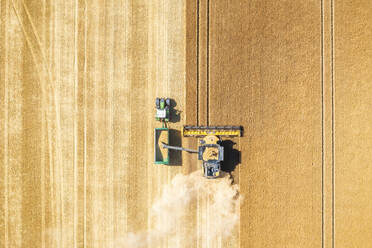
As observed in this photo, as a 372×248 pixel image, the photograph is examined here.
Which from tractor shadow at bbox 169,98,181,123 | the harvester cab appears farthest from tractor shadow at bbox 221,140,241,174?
tractor shadow at bbox 169,98,181,123

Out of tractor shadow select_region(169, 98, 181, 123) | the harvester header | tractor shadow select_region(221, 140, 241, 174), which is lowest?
tractor shadow select_region(221, 140, 241, 174)

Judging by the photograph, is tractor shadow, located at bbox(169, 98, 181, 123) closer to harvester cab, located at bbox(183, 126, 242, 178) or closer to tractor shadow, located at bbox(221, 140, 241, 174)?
harvester cab, located at bbox(183, 126, 242, 178)

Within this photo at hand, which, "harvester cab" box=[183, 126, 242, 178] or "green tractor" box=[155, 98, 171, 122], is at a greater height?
"green tractor" box=[155, 98, 171, 122]

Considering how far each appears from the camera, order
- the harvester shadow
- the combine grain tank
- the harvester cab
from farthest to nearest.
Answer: the harvester shadow → the combine grain tank → the harvester cab

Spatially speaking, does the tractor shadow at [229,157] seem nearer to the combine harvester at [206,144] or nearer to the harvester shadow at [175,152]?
the combine harvester at [206,144]

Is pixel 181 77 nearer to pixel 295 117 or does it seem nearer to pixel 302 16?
pixel 295 117

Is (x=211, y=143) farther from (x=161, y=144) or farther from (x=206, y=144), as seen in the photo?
(x=161, y=144)

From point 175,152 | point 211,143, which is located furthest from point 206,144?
point 175,152
